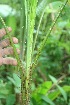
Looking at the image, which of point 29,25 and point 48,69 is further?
point 48,69

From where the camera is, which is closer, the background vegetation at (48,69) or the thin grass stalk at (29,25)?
the thin grass stalk at (29,25)

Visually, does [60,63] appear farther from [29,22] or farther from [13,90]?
[29,22]

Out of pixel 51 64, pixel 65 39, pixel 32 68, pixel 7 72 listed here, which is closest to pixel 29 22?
pixel 32 68

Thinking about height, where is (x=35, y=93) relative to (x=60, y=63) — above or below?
below

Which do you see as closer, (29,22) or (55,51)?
(29,22)

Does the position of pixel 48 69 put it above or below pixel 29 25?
above

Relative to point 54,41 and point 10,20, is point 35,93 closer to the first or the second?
point 54,41

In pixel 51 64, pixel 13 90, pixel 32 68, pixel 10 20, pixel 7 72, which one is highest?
pixel 10 20

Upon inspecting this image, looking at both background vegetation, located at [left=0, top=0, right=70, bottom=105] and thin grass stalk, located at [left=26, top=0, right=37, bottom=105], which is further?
background vegetation, located at [left=0, top=0, right=70, bottom=105]


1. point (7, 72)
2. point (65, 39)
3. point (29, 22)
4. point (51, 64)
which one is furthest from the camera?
point (65, 39)

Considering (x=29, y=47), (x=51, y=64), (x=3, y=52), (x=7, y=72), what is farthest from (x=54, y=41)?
(x=29, y=47)

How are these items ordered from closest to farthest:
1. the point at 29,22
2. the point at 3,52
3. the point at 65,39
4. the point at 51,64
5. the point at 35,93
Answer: the point at 29,22
the point at 3,52
the point at 35,93
the point at 51,64
the point at 65,39
